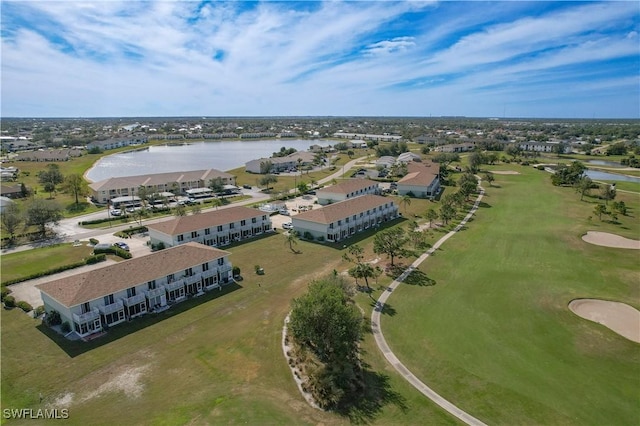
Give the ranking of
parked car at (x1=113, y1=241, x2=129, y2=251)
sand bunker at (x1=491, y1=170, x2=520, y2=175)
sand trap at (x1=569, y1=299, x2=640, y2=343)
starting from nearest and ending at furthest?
sand trap at (x1=569, y1=299, x2=640, y2=343), parked car at (x1=113, y1=241, x2=129, y2=251), sand bunker at (x1=491, y1=170, x2=520, y2=175)

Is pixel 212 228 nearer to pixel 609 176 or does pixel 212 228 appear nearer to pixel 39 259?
pixel 39 259

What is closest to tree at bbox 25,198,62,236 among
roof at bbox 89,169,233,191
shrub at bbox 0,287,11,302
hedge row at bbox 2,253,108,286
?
hedge row at bbox 2,253,108,286

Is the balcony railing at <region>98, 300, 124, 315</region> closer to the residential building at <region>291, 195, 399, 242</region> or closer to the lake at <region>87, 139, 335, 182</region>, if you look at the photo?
the residential building at <region>291, 195, 399, 242</region>

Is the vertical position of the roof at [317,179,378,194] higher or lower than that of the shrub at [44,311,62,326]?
higher

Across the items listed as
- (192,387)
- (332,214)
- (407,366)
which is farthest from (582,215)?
(192,387)

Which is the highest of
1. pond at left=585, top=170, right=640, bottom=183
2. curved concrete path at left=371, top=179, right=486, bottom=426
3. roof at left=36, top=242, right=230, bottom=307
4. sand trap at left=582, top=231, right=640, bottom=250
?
roof at left=36, top=242, right=230, bottom=307

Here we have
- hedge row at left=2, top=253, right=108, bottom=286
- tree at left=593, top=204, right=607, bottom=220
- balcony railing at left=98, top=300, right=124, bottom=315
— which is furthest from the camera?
tree at left=593, top=204, right=607, bottom=220

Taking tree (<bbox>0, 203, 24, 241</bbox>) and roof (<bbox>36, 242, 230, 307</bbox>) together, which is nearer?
roof (<bbox>36, 242, 230, 307</bbox>)
